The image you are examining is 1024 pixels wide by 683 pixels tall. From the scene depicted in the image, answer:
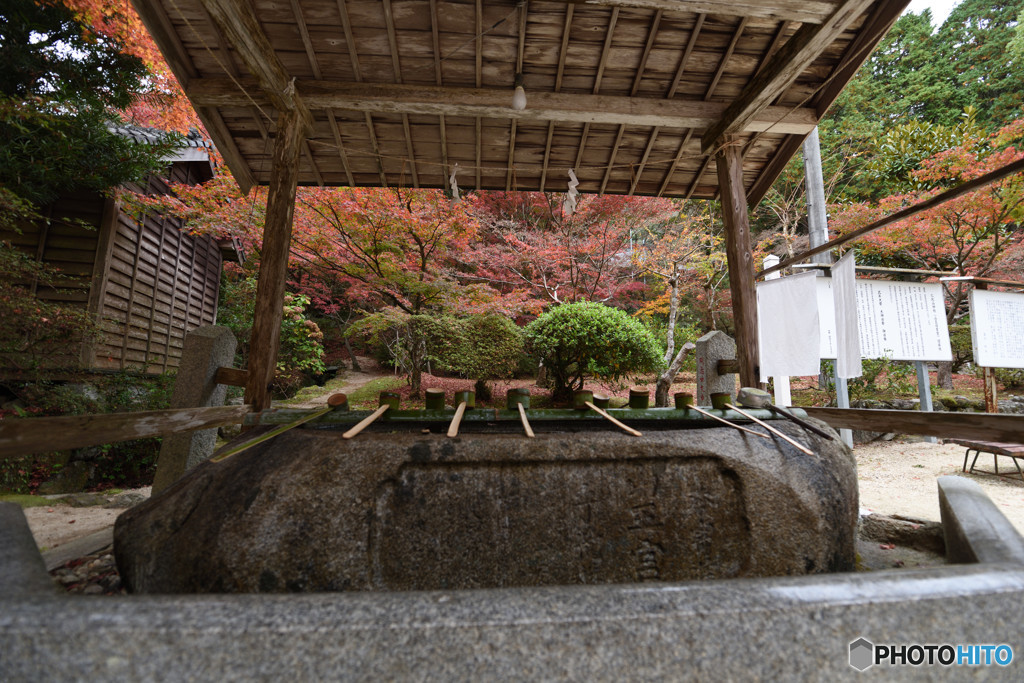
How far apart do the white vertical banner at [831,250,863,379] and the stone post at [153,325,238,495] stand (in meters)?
5.58

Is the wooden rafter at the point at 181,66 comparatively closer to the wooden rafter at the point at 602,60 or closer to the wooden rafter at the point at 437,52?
the wooden rafter at the point at 437,52

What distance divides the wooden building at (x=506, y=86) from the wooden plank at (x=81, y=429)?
787 mm

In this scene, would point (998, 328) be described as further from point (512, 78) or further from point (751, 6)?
point (512, 78)

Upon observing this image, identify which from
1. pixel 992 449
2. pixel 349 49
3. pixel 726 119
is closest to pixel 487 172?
pixel 349 49

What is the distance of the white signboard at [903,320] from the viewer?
5488 mm

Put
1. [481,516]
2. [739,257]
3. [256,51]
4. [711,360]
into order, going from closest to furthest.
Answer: [481,516], [256,51], [739,257], [711,360]

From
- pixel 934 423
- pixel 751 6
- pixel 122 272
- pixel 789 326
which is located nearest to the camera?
pixel 934 423

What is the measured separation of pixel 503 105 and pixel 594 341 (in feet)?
14.5

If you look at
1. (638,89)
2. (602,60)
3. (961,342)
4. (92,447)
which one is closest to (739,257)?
(638,89)

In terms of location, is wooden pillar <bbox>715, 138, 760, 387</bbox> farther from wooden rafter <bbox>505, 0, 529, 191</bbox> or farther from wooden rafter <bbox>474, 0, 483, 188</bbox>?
wooden rafter <bbox>474, 0, 483, 188</bbox>

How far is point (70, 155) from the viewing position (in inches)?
248

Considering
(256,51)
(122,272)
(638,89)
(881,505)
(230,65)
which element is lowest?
(881,505)

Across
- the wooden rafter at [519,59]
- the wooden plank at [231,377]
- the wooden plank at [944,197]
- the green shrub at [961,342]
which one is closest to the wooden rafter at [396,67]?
the wooden rafter at [519,59]

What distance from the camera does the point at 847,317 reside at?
12.6ft
